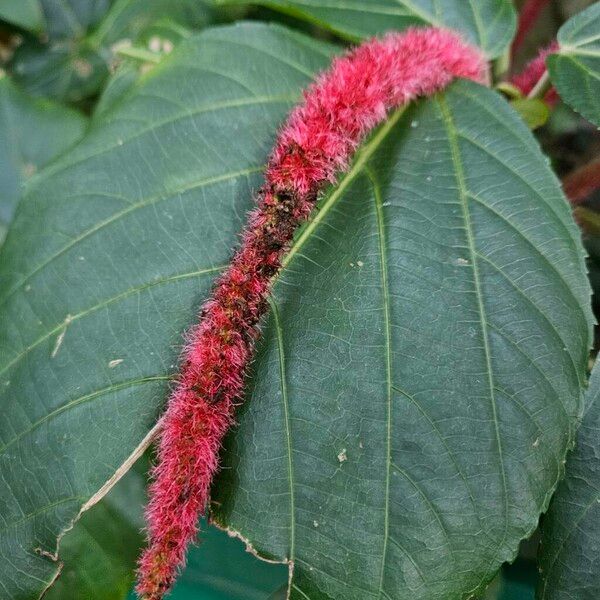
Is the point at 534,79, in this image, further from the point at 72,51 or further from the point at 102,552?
the point at 72,51

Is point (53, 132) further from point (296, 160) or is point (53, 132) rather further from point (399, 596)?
point (399, 596)

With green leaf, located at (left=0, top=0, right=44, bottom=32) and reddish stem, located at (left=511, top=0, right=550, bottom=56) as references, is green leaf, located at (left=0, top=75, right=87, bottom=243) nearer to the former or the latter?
green leaf, located at (left=0, top=0, right=44, bottom=32)

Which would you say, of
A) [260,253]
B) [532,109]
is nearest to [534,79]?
[532,109]

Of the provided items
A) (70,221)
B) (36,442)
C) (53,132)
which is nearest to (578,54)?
(70,221)

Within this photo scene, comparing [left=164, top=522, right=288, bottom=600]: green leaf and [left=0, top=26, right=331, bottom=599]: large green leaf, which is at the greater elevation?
[left=0, top=26, right=331, bottom=599]: large green leaf

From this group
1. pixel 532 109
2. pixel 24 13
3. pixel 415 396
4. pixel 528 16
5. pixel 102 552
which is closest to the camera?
pixel 415 396

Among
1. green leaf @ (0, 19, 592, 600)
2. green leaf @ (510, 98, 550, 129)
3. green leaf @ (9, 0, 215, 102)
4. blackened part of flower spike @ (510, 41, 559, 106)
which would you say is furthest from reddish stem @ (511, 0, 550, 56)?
green leaf @ (9, 0, 215, 102)

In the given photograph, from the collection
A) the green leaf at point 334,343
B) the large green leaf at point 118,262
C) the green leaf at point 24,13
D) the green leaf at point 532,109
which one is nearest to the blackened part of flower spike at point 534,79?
the green leaf at point 532,109
